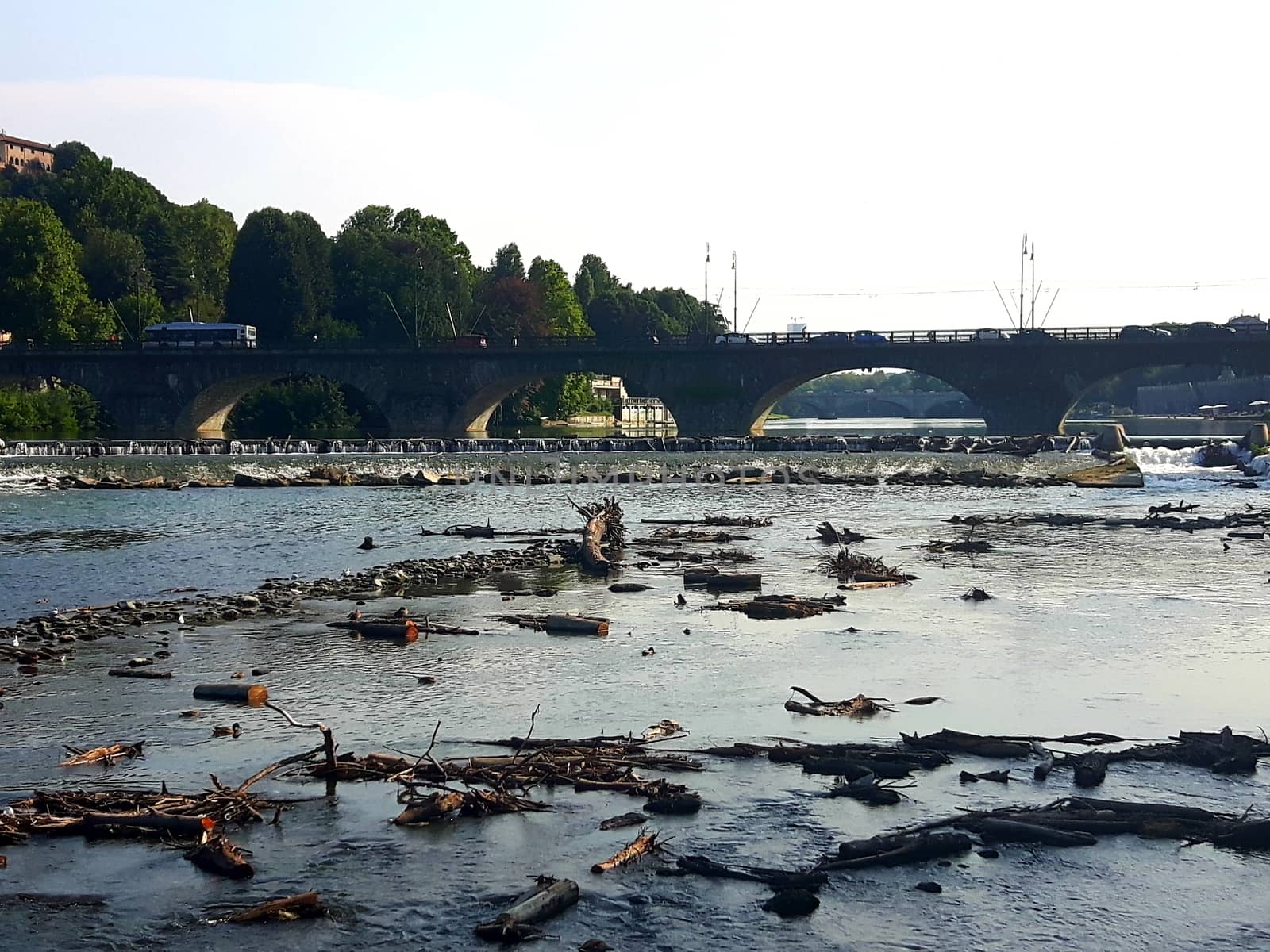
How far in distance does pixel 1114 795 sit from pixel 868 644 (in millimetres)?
9350

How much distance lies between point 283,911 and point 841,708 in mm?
9127

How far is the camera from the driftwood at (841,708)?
19531 mm

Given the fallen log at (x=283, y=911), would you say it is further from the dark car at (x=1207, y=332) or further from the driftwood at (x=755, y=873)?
the dark car at (x=1207, y=332)

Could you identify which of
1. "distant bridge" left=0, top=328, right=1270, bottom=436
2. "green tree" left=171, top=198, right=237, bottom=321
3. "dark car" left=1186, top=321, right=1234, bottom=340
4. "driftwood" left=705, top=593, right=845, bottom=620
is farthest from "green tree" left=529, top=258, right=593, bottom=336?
"driftwood" left=705, top=593, right=845, bottom=620

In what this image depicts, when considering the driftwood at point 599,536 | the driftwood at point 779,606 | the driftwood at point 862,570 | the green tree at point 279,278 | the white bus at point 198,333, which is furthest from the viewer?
the green tree at point 279,278

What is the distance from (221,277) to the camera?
158m

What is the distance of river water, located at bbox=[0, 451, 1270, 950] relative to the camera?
12625 millimetres

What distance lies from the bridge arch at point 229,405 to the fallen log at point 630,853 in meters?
105

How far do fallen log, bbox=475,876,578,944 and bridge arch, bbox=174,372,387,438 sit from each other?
10633 centimetres

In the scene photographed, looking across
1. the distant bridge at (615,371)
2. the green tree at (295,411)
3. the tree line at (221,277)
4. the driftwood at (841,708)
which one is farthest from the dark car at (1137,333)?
the driftwood at (841,708)

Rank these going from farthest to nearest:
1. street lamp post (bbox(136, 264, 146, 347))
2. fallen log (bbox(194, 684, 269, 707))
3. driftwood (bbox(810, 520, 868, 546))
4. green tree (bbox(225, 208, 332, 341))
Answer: green tree (bbox(225, 208, 332, 341)) < street lamp post (bbox(136, 264, 146, 347)) < driftwood (bbox(810, 520, 868, 546)) < fallen log (bbox(194, 684, 269, 707))

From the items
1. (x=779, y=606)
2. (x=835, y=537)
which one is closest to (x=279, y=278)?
(x=835, y=537)

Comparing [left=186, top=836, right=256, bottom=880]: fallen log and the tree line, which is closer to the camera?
[left=186, top=836, right=256, bottom=880]: fallen log

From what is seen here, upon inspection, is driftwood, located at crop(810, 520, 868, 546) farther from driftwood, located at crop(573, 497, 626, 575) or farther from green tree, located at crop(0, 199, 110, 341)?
green tree, located at crop(0, 199, 110, 341)
